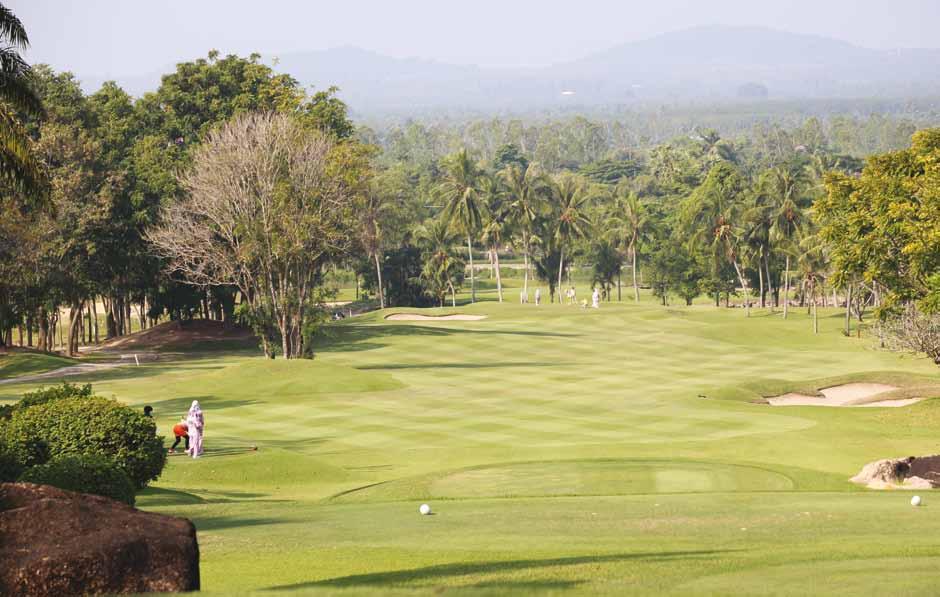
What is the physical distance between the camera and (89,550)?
36.6ft

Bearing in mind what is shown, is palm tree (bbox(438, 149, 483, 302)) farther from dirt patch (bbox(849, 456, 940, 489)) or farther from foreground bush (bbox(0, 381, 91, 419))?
foreground bush (bbox(0, 381, 91, 419))

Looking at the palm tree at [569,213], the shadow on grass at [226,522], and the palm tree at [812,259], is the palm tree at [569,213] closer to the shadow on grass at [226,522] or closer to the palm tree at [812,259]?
the palm tree at [812,259]

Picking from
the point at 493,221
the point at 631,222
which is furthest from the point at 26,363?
the point at 631,222

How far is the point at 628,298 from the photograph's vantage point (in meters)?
146

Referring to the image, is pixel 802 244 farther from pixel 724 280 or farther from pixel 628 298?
pixel 628 298

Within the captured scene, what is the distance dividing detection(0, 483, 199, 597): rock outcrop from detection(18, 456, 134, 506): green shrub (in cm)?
742

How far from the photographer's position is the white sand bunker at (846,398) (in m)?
46.1

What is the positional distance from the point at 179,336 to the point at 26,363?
18.6m

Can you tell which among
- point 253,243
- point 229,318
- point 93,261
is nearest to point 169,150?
point 93,261

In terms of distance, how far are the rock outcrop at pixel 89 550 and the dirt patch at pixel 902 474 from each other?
19526 millimetres

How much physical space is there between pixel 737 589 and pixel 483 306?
85479 mm

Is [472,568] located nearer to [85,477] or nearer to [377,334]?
[85,477]

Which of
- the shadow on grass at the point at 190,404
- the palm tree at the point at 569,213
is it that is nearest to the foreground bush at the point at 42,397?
the shadow on grass at the point at 190,404

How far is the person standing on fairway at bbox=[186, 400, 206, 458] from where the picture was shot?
31344mm
